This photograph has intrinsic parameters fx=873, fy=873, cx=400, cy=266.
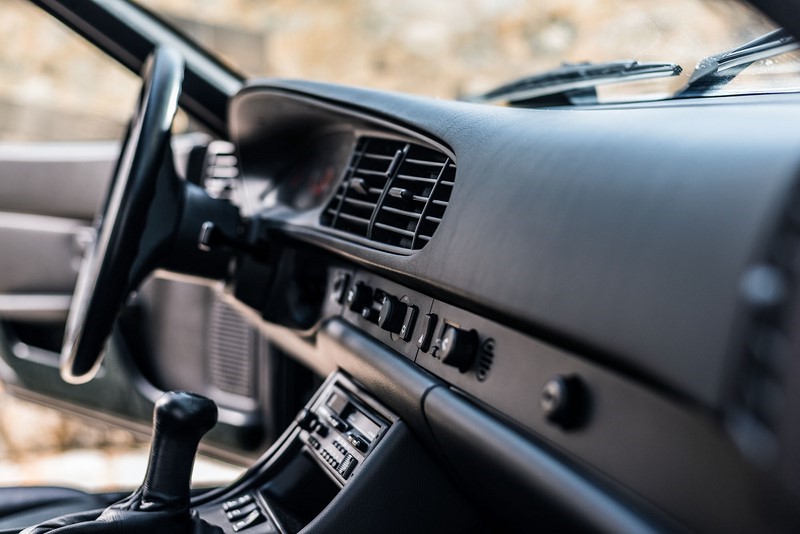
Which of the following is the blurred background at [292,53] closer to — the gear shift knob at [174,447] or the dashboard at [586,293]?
the dashboard at [586,293]

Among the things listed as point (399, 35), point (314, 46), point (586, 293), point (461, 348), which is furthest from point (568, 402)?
point (399, 35)

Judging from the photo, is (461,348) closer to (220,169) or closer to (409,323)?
(409,323)

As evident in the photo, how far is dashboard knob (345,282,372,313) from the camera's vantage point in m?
1.43

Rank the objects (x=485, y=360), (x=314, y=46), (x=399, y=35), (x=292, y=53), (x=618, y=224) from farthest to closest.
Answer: (x=399, y=35) < (x=314, y=46) < (x=292, y=53) < (x=485, y=360) < (x=618, y=224)

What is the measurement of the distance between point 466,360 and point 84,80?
3450 millimetres

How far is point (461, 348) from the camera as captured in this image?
1.07m

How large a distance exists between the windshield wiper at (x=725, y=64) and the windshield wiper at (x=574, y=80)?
0.06 m

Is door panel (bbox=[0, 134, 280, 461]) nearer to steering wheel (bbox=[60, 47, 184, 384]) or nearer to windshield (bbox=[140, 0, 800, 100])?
steering wheel (bbox=[60, 47, 184, 384])

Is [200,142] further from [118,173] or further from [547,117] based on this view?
[547,117]

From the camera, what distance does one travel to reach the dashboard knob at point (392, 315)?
4.19 ft

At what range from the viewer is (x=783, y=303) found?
627mm

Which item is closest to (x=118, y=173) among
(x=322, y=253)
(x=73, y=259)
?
(x=322, y=253)

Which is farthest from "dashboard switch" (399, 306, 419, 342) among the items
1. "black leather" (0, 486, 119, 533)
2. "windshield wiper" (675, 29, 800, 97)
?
"black leather" (0, 486, 119, 533)

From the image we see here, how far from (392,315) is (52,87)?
3.30m
